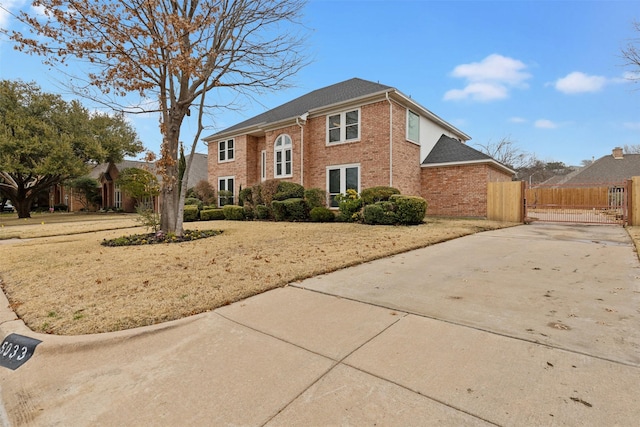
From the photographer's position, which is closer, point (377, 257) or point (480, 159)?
point (377, 257)

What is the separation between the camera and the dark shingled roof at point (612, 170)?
3016 centimetres

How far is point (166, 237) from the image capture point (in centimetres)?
867

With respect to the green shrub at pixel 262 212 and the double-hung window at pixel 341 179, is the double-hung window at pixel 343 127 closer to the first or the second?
the double-hung window at pixel 341 179

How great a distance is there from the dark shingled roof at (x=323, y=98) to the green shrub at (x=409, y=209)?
17.4ft

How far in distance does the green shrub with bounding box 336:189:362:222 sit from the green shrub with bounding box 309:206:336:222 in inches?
17.4

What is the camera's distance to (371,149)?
1411cm

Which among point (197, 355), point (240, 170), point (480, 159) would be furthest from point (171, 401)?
point (240, 170)

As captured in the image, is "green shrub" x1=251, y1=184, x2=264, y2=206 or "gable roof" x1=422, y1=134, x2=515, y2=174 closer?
"gable roof" x1=422, y1=134, x2=515, y2=174

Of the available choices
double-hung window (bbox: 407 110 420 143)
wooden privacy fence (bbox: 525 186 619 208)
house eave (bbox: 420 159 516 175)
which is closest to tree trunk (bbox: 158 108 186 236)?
double-hung window (bbox: 407 110 420 143)

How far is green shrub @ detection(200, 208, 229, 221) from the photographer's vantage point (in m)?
17.0

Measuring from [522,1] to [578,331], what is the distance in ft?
40.1

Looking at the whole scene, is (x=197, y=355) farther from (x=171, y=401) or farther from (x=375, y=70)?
(x=375, y=70)

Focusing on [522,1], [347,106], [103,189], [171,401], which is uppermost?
[522,1]

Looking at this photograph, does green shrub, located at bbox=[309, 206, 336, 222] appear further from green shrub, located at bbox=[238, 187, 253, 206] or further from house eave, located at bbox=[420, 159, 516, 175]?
house eave, located at bbox=[420, 159, 516, 175]
